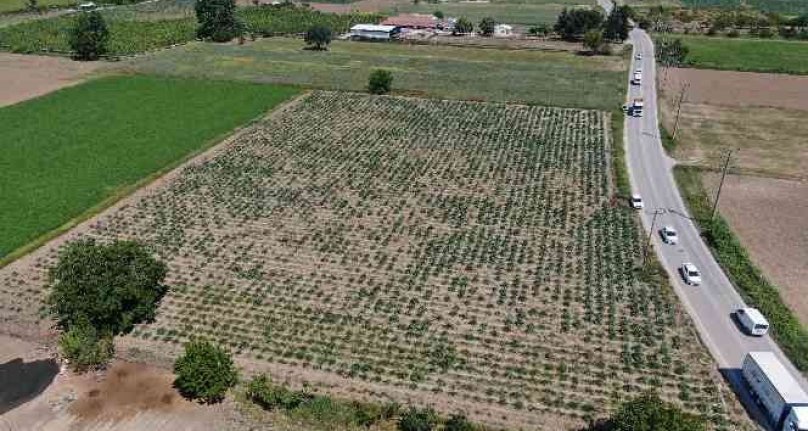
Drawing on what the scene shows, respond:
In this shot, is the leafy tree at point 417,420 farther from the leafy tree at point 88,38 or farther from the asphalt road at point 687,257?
the leafy tree at point 88,38

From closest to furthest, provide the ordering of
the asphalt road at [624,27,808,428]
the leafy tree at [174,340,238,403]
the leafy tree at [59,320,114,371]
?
the leafy tree at [174,340,238,403], the leafy tree at [59,320,114,371], the asphalt road at [624,27,808,428]

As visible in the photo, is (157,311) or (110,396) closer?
(110,396)

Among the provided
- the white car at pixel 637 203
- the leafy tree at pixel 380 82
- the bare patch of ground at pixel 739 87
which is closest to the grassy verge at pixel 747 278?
the white car at pixel 637 203

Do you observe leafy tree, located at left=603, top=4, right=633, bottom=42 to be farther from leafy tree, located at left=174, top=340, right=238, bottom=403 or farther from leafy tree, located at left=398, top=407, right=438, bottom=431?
leafy tree, located at left=174, top=340, right=238, bottom=403

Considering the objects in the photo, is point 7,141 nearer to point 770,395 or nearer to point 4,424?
point 4,424

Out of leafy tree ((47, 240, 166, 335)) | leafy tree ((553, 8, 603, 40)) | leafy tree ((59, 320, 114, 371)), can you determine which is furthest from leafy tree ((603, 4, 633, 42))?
leafy tree ((59, 320, 114, 371))

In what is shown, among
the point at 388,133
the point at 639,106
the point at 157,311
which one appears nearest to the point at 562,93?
the point at 639,106

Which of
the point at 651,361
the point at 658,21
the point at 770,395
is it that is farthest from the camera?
the point at 658,21
